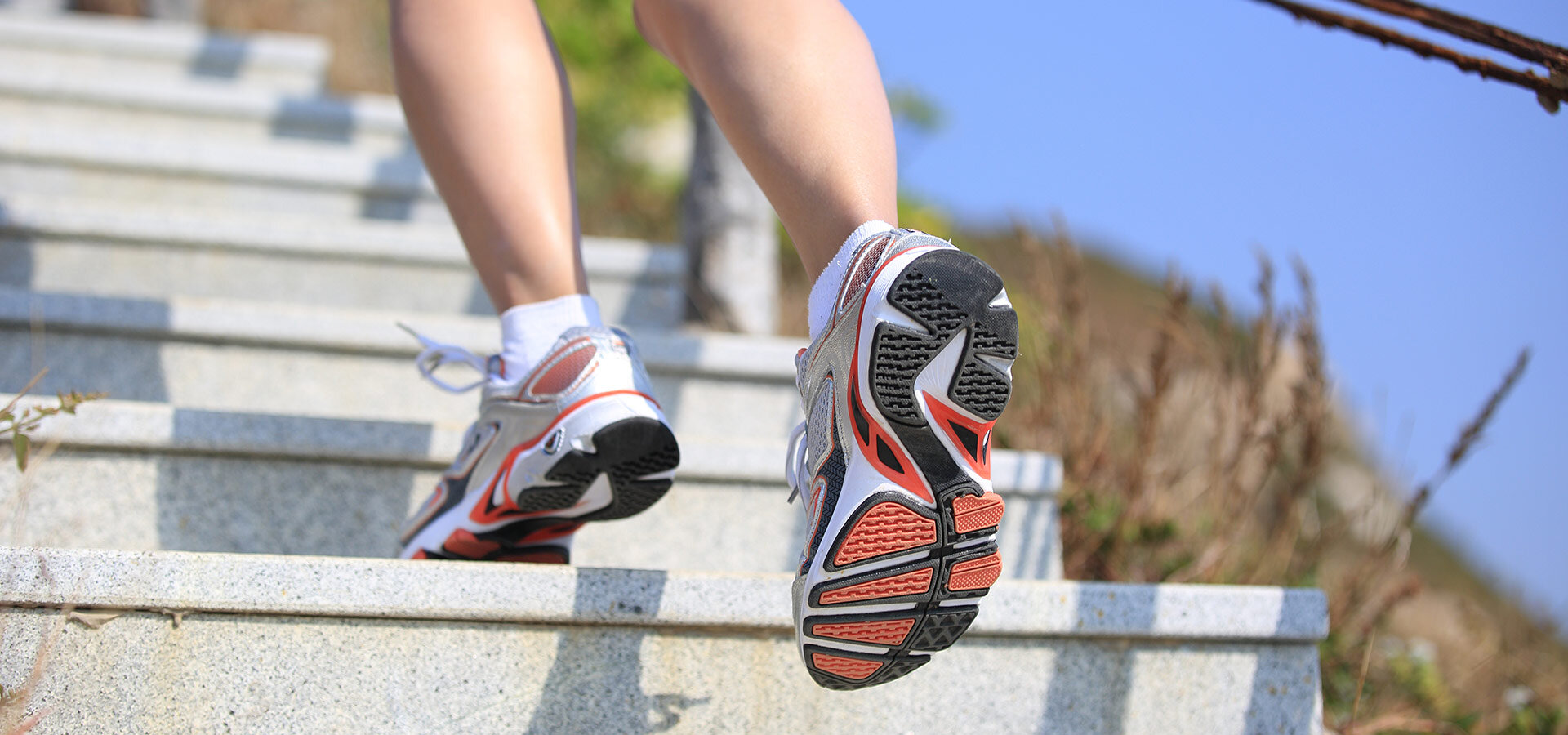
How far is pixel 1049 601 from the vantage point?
3.70ft

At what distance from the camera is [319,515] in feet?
4.66

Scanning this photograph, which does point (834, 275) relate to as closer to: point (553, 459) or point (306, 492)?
point (553, 459)

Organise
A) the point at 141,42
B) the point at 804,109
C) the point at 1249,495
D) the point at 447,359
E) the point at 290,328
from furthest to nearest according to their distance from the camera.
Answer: the point at 141,42 < the point at 1249,495 < the point at 290,328 < the point at 447,359 < the point at 804,109

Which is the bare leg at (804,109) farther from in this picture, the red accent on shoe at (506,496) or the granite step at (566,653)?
the granite step at (566,653)

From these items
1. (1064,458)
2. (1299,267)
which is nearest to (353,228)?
(1064,458)

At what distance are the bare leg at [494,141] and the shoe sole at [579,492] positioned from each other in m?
0.20

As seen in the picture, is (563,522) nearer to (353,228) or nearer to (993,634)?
(993,634)

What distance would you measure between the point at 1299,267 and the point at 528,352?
142cm

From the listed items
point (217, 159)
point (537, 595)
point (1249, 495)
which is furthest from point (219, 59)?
point (1249, 495)

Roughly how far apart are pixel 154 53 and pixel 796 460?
370 cm

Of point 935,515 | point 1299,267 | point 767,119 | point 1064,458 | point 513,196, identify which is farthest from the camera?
point 1064,458

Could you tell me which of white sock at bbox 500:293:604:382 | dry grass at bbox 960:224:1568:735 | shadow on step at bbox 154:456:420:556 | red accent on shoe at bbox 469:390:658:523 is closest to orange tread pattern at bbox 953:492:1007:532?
red accent on shoe at bbox 469:390:658:523

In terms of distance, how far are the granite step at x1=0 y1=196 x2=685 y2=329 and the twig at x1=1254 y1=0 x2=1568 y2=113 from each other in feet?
5.06

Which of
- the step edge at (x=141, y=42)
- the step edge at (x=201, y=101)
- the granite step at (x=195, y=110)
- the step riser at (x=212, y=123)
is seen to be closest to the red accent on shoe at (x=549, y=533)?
the step edge at (x=201, y=101)
